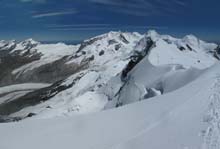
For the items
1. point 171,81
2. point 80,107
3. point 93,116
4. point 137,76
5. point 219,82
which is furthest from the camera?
point 80,107

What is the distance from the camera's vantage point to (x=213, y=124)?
47.3 ft

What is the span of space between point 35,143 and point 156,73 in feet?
144

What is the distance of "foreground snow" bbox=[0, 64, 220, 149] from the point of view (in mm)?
13820

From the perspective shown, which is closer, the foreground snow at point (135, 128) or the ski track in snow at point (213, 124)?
the ski track in snow at point (213, 124)

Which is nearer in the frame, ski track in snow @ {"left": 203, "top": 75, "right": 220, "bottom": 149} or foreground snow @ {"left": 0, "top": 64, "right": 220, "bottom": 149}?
ski track in snow @ {"left": 203, "top": 75, "right": 220, "bottom": 149}

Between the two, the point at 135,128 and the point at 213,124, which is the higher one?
Result: the point at 213,124

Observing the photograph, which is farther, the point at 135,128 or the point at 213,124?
the point at 135,128

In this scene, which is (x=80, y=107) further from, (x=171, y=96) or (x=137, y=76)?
(x=171, y=96)

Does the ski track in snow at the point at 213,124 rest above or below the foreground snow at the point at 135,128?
above

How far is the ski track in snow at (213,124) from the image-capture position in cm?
1288

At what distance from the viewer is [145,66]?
6581cm

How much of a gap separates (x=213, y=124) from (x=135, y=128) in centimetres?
304

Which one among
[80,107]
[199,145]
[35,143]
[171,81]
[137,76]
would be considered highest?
[199,145]

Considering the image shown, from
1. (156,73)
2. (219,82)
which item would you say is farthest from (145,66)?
(219,82)
